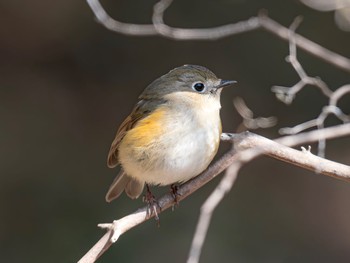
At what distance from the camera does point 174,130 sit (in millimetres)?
3961

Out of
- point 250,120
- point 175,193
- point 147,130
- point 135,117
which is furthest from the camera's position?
point 135,117

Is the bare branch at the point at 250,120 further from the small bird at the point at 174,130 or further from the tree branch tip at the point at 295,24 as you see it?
the tree branch tip at the point at 295,24

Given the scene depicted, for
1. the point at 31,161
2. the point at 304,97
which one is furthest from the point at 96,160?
the point at 304,97

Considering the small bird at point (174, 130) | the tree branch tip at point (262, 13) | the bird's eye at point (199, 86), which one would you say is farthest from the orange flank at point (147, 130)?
the tree branch tip at point (262, 13)

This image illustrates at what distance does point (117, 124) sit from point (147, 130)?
11.1 feet

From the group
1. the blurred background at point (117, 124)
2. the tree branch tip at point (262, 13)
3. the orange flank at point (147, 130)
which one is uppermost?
the orange flank at point (147, 130)

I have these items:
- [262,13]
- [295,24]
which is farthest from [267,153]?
[262,13]

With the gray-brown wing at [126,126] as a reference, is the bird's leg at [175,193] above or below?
below

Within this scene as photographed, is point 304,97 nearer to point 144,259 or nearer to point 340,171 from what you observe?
point 144,259

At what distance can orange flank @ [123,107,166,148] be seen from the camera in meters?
3.98

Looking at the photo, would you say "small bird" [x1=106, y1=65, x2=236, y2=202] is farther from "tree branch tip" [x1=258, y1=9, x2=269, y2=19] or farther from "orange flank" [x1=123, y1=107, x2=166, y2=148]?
"tree branch tip" [x1=258, y1=9, x2=269, y2=19]

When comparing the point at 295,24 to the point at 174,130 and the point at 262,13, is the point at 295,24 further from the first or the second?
the point at 174,130

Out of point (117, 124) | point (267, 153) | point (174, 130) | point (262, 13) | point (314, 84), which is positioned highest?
point (267, 153)

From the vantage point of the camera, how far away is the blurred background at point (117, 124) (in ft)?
21.4
